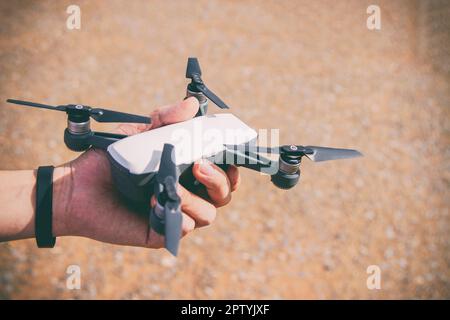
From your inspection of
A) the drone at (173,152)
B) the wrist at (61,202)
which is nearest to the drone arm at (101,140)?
the drone at (173,152)

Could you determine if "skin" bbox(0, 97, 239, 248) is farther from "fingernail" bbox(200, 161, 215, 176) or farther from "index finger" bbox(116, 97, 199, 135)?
"fingernail" bbox(200, 161, 215, 176)

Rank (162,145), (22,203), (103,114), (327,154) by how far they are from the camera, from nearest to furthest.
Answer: (162,145)
(327,154)
(103,114)
(22,203)

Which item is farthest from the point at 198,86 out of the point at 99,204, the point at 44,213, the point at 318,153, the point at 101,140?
the point at 44,213

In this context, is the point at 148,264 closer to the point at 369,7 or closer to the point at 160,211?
the point at 160,211

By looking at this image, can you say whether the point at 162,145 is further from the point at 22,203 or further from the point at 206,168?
the point at 22,203

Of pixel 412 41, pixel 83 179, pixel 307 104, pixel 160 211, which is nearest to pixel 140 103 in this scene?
pixel 307 104

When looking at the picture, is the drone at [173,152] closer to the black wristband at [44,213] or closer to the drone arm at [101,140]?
the drone arm at [101,140]

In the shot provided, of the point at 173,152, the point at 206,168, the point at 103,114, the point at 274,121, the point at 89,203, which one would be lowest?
the point at 89,203
